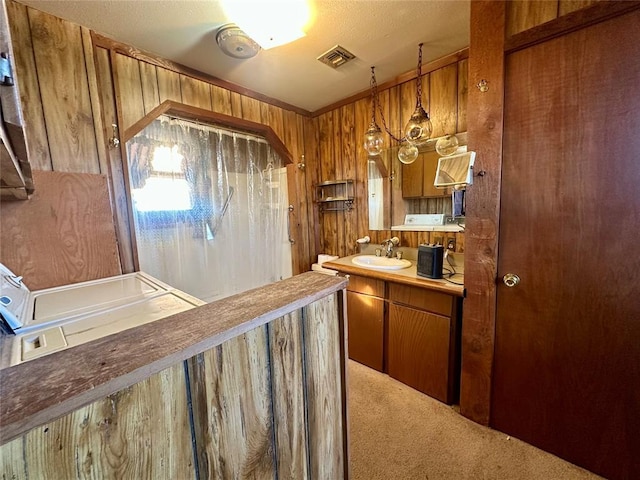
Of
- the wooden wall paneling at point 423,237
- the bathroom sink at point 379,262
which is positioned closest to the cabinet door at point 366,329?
the bathroom sink at point 379,262

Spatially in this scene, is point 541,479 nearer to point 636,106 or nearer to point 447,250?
point 447,250

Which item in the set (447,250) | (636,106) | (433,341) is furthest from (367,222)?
(636,106)

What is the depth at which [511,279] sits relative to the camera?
1348mm

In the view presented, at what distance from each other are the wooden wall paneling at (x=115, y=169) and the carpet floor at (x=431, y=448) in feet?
6.19

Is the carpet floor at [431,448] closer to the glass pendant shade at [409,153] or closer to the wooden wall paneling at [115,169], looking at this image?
the glass pendant shade at [409,153]

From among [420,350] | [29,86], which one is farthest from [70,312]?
[420,350]

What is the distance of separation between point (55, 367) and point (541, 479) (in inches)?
77.7

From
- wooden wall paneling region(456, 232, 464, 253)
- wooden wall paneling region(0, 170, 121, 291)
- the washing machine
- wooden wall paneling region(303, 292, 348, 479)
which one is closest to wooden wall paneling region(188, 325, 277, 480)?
wooden wall paneling region(303, 292, 348, 479)

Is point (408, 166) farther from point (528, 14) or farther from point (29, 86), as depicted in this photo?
point (29, 86)

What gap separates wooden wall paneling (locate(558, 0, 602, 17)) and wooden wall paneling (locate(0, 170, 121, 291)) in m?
2.63

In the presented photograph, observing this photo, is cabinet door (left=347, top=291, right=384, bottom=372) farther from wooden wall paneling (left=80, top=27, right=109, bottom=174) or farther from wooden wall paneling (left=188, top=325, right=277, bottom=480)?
wooden wall paneling (left=80, top=27, right=109, bottom=174)

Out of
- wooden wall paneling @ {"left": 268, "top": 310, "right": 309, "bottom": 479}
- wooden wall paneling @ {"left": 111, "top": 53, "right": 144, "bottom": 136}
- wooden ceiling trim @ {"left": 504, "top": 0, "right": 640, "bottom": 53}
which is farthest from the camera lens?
wooden wall paneling @ {"left": 111, "top": 53, "right": 144, "bottom": 136}

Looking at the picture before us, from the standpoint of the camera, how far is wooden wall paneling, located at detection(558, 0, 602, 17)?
106 cm

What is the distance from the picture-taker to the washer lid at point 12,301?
0.89 m
